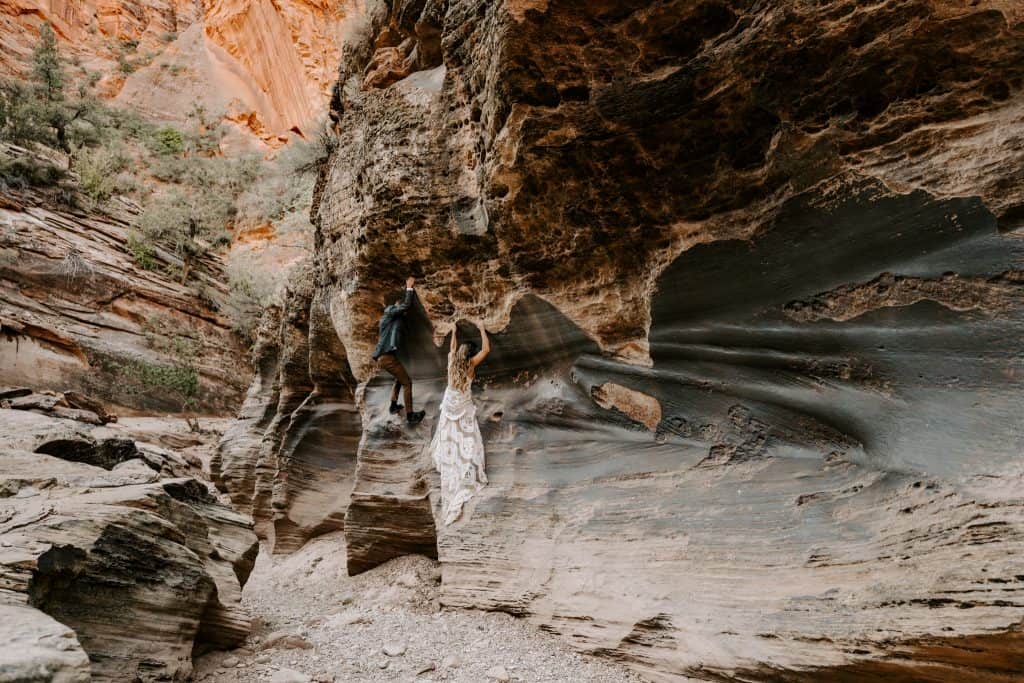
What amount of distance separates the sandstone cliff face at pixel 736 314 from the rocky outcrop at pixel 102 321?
12.8m

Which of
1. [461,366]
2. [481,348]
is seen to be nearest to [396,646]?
[461,366]

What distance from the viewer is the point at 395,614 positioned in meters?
5.09

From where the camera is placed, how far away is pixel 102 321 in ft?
50.4

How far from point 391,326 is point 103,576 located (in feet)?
11.2

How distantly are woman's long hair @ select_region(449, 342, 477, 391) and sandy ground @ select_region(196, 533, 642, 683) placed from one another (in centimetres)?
207

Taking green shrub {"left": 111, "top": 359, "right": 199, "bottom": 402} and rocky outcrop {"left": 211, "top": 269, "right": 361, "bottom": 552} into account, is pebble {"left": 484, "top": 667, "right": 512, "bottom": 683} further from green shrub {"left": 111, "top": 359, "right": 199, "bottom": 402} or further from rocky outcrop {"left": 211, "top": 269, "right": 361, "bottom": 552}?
green shrub {"left": 111, "top": 359, "right": 199, "bottom": 402}

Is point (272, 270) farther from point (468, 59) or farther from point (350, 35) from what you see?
point (468, 59)

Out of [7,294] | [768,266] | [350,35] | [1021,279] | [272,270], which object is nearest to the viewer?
[1021,279]

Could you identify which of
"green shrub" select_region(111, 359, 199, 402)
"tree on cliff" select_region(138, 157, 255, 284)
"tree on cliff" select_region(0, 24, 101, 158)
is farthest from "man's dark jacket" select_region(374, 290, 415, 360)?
"tree on cliff" select_region(0, 24, 101, 158)

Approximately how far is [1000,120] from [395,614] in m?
5.53

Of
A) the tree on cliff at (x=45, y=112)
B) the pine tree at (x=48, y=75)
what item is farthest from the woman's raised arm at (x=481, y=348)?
the pine tree at (x=48, y=75)

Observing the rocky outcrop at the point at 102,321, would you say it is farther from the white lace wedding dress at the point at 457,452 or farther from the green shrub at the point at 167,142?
the white lace wedding dress at the point at 457,452

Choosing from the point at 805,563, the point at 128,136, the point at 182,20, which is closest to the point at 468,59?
the point at 805,563

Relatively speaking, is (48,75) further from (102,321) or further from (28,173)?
(102,321)
